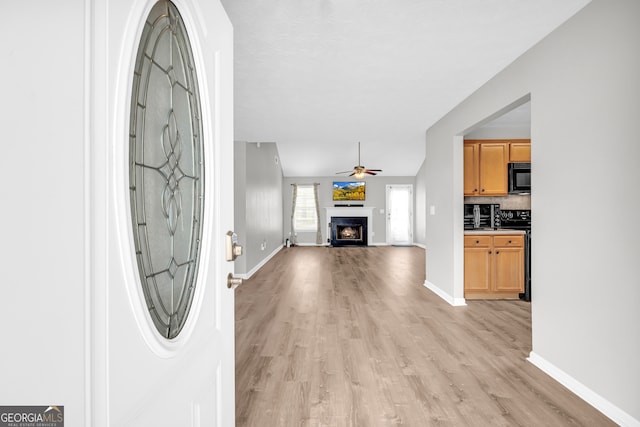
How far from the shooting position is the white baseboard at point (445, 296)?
3670mm

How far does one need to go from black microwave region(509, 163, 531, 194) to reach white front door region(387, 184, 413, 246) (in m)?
5.76

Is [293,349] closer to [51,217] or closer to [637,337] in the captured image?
[637,337]

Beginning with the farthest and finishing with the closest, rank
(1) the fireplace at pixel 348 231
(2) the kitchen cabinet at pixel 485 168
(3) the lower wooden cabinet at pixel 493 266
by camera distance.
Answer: (1) the fireplace at pixel 348 231 → (2) the kitchen cabinet at pixel 485 168 → (3) the lower wooden cabinet at pixel 493 266

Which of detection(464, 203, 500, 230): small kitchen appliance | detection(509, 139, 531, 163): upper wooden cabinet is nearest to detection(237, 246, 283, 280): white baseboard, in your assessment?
detection(464, 203, 500, 230): small kitchen appliance

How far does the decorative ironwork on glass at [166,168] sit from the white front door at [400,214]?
9456 mm

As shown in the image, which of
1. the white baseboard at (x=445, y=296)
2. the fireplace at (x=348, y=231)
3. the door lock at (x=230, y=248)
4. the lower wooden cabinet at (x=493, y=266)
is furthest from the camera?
the fireplace at (x=348, y=231)

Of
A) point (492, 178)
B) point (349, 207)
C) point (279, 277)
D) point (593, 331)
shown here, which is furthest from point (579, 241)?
point (349, 207)

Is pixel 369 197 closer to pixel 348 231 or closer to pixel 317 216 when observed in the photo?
pixel 348 231

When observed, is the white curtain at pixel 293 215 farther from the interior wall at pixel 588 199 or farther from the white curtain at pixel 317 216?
the interior wall at pixel 588 199

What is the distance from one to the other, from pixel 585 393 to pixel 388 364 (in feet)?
3.88

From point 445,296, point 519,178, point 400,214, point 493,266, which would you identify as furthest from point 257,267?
point 400,214

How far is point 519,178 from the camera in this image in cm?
425

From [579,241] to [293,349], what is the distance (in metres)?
2.16

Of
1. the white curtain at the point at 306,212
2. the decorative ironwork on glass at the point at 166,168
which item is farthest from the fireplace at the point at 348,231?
the decorative ironwork on glass at the point at 166,168
